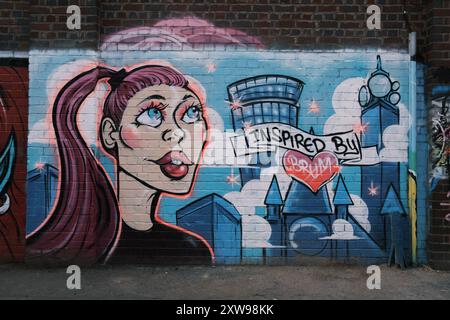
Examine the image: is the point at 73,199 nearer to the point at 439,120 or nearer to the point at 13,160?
the point at 13,160

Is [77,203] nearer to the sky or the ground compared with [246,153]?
nearer to the ground

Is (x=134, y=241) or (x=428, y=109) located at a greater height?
(x=428, y=109)

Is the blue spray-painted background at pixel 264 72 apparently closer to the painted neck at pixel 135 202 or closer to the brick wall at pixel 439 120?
the painted neck at pixel 135 202

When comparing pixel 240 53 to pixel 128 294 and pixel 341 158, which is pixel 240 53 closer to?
pixel 341 158

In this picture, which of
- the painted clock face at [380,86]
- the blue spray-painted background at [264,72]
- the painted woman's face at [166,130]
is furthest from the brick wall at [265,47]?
the painted woman's face at [166,130]

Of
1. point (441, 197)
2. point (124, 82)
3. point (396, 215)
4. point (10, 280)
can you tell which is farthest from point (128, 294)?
point (441, 197)

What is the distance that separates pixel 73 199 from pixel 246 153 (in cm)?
232

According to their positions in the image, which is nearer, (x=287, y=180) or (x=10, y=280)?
(x=10, y=280)

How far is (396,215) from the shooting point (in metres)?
6.09

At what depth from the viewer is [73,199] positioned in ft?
19.5

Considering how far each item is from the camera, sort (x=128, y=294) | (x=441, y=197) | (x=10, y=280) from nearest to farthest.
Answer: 1. (x=128, y=294)
2. (x=10, y=280)
3. (x=441, y=197)

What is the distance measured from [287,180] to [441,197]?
77.6 inches

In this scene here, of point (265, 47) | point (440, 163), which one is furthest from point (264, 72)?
point (440, 163)

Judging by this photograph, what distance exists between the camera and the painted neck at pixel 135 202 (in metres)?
6.08
